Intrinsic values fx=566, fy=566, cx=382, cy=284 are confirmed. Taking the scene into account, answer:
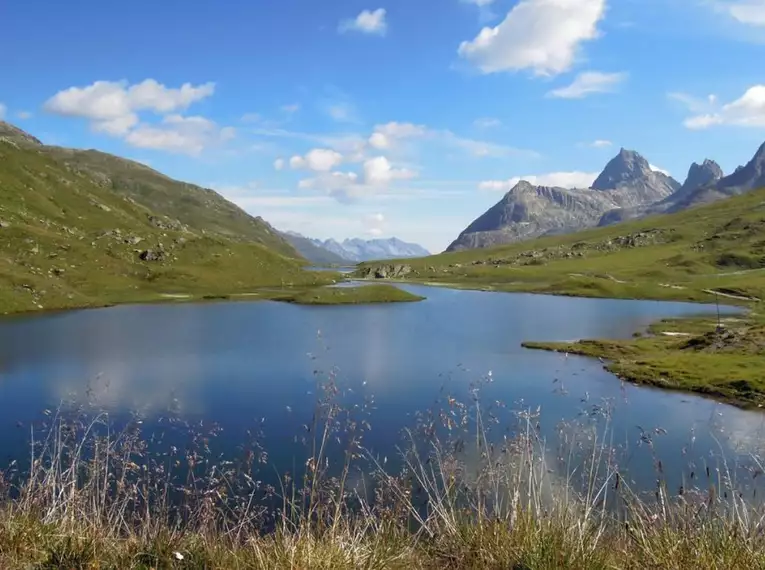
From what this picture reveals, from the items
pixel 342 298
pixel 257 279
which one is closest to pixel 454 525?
pixel 342 298

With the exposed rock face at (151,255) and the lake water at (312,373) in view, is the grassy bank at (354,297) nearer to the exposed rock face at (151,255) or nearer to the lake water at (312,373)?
the lake water at (312,373)

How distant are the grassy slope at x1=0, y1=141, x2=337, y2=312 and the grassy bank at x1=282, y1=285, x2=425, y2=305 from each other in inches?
1091

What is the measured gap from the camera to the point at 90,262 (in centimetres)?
14562

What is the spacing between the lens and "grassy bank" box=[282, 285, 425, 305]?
443ft

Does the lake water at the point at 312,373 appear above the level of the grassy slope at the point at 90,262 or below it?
below

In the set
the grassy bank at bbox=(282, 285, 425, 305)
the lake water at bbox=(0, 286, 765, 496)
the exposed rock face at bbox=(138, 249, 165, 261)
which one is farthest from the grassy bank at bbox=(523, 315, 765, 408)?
the exposed rock face at bbox=(138, 249, 165, 261)

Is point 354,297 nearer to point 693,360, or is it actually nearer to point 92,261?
point 92,261

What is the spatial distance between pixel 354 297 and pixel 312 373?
88062 millimetres

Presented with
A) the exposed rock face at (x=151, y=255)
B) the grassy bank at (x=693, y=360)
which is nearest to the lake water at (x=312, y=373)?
the grassy bank at (x=693, y=360)

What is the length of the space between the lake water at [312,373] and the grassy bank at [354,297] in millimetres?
19993

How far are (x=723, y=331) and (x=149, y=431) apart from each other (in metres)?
76.6

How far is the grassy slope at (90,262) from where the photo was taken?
387 feet

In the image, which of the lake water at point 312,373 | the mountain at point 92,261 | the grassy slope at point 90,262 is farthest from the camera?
the mountain at point 92,261

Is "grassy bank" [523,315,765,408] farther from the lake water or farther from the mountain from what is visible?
the mountain
